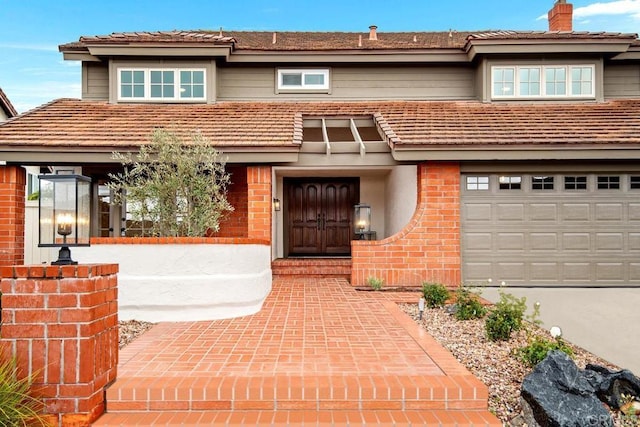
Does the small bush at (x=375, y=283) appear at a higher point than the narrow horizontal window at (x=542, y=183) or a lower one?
lower

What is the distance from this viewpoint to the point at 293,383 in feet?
12.6

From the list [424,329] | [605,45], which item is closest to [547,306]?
[424,329]

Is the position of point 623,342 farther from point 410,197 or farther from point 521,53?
point 521,53

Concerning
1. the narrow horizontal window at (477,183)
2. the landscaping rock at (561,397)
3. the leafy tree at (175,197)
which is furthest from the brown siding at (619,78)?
the leafy tree at (175,197)

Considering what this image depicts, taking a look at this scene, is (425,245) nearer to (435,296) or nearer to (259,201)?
(435,296)

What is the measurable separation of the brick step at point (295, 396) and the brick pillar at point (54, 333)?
38 centimetres

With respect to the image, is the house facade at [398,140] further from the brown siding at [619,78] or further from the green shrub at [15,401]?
the green shrub at [15,401]

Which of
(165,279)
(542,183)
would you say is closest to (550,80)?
(542,183)

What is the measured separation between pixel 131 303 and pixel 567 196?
8.89 m

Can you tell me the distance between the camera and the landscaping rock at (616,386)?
12.3ft

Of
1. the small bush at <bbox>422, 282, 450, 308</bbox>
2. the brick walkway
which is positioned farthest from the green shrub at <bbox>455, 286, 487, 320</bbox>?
the brick walkway

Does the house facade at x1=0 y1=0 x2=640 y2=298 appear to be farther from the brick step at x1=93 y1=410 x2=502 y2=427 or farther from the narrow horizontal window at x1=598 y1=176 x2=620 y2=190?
the brick step at x1=93 y1=410 x2=502 y2=427

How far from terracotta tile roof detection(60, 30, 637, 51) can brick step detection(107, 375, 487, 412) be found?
9678 mm

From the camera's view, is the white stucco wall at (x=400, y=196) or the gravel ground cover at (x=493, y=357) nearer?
the gravel ground cover at (x=493, y=357)
